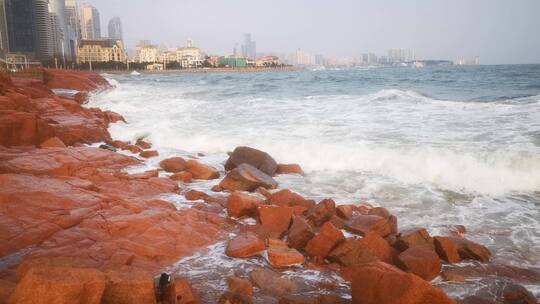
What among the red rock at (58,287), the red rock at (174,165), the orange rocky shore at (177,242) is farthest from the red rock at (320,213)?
the red rock at (174,165)

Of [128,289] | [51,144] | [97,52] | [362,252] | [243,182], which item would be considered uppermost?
[97,52]

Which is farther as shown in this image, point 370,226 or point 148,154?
point 148,154

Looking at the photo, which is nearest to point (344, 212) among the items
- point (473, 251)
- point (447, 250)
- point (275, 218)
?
point (275, 218)

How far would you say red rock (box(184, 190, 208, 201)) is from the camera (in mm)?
6434

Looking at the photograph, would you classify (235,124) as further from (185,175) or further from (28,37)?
(28,37)

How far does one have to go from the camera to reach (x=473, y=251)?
4621mm

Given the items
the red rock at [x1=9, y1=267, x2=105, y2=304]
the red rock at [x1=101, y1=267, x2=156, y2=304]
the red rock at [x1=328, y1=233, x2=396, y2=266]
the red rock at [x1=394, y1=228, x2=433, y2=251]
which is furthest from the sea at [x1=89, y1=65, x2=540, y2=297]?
the red rock at [x1=9, y1=267, x2=105, y2=304]

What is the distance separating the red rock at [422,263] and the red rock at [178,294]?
2.39 meters

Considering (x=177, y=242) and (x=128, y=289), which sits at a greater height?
(x=128, y=289)

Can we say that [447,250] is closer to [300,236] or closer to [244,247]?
[300,236]

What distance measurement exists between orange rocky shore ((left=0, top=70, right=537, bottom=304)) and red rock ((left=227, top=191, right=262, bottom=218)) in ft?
0.05

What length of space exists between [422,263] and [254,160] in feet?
15.6

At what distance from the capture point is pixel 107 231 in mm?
4527

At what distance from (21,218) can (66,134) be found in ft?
20.4
